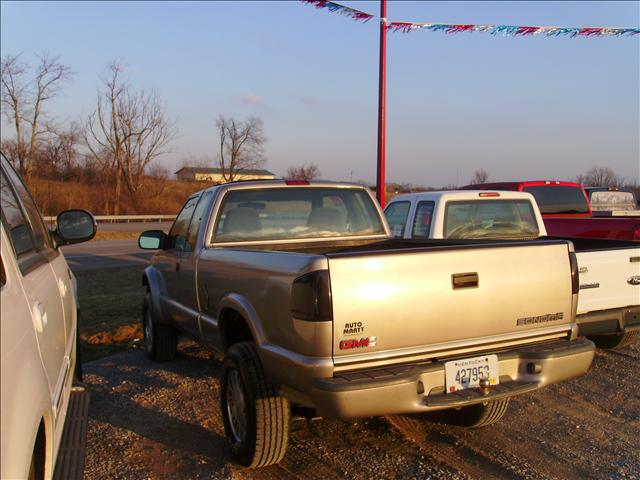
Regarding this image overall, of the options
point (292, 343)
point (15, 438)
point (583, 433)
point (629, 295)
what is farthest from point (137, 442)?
point (629, 295)

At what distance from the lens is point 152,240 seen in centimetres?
609

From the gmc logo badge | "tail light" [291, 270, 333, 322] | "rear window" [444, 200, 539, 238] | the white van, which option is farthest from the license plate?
"rear window" [444, 200, 539, 238]

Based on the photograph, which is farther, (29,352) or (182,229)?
(182,229)

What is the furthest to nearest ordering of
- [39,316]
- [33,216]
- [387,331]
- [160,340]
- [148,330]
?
[148,330] → [160,340] → [33,216] → [387,331] → [39,316]

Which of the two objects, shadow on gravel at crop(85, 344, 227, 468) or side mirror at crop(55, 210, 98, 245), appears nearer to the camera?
side mirror at crop(55, 210, 98, 245)

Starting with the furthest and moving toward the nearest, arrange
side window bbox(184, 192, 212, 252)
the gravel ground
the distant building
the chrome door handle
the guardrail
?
the distant building, the guardrail, side window bbox(184, 192, 212, 252), the gravel ground, the chrome door handle

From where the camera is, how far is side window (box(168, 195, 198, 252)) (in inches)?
220

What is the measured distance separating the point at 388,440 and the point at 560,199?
7.50 m

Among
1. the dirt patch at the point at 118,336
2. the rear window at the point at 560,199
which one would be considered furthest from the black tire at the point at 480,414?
the rear window at the point at 560,199

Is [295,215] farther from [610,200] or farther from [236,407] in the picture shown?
[610,200]

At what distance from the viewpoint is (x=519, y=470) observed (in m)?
3.63

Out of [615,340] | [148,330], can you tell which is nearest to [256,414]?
[148,330]

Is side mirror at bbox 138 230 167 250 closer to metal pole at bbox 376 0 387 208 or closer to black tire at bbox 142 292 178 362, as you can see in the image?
black tire at bbox 142 292 178 362

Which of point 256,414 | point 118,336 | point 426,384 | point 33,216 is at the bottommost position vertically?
point 118,336
